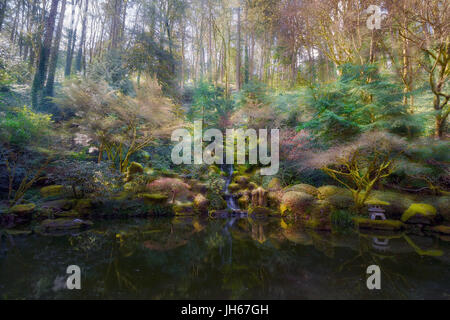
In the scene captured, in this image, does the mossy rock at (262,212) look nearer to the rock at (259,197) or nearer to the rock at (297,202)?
the rock at (259,197)

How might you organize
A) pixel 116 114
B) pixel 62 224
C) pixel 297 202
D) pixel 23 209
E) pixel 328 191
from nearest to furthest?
pixel 62 224 → pixel 23 209 → pixel 297 202 → pixel 328 191 → pixel 116 114

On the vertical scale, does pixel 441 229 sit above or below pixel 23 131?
below

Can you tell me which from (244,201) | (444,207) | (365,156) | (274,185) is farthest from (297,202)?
(444,207)

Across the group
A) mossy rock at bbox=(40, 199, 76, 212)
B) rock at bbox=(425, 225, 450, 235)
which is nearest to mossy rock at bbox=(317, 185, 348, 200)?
rock at bbox=(425, 225, 450, 235)

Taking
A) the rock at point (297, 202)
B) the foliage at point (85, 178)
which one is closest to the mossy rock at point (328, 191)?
the rock at point (297, 202)

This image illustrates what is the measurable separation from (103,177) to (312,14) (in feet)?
43.1

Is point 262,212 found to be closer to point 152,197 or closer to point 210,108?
point 152,197

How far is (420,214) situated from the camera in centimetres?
718

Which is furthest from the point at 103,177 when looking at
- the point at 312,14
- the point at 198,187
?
the point at 312,14

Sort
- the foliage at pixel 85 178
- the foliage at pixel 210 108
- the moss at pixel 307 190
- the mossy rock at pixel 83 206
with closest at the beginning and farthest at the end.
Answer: the foliage at pixel 85 178, the mossy rock at pixel 83 206, the moss at pixel 307 190, the foliage at pixel 210 108

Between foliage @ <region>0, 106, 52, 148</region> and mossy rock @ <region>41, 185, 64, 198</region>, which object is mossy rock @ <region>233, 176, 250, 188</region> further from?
foliage @ <region>0, 106, 52, 148</region>

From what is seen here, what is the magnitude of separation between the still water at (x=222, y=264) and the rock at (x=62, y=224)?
78 centimetres

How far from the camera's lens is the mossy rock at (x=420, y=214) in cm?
710

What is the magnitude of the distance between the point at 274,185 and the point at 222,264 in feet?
20.8
